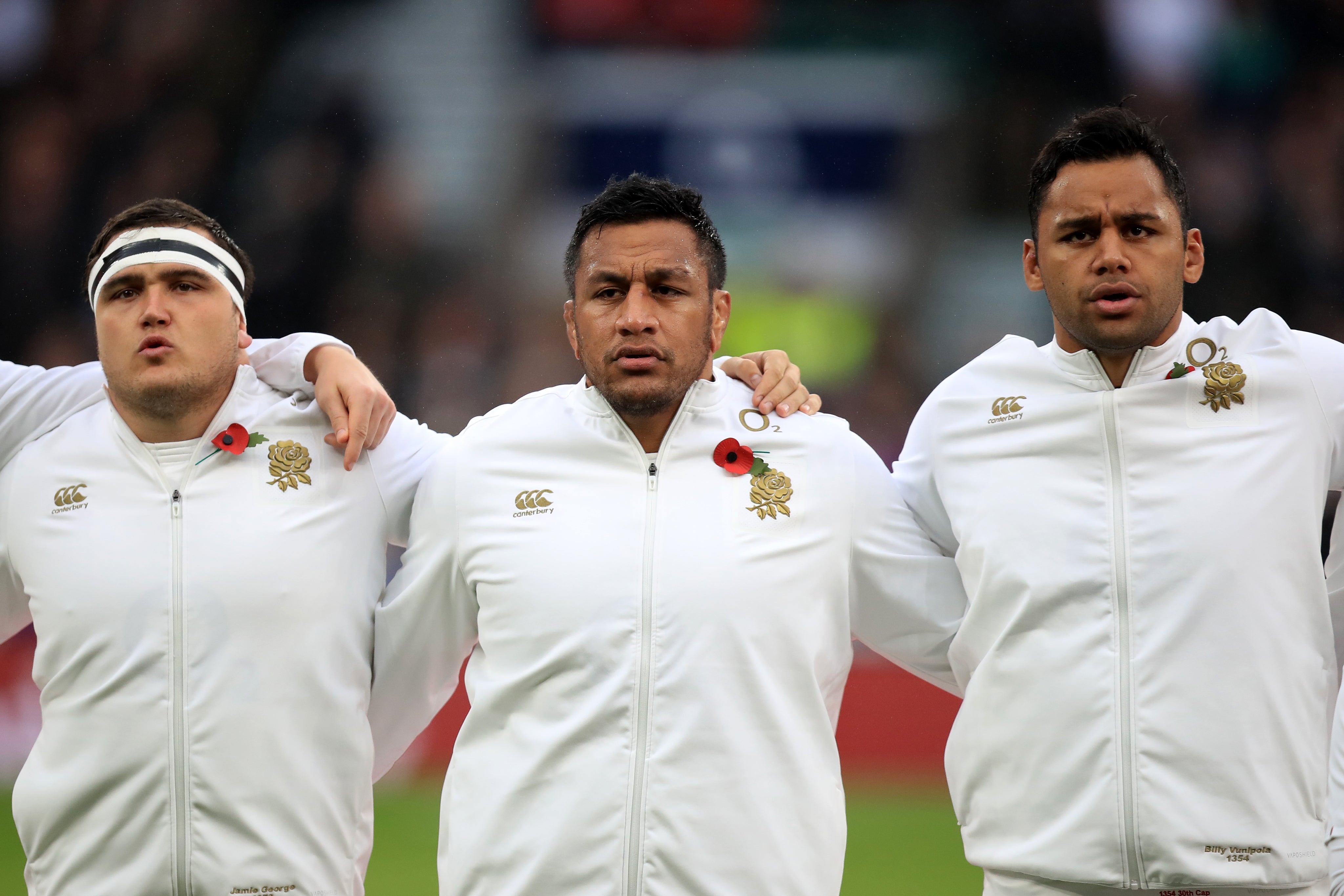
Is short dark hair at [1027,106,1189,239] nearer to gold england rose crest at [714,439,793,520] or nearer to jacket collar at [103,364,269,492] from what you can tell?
gold england rose crest at [714,439,793,520]

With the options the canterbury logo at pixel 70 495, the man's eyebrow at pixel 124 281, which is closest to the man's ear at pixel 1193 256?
the man's eyebrow at pixel 124 281

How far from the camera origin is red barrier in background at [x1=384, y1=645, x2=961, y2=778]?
7.64m

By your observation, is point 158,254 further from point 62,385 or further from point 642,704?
point 642,704

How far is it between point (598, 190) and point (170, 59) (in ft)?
12.2

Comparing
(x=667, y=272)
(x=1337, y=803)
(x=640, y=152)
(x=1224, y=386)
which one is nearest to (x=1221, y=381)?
(x=1224, y=386)

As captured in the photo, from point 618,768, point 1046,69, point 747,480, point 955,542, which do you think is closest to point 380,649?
point 618,768

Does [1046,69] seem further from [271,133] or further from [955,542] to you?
[955,542]

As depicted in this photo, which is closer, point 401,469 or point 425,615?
point 425,615

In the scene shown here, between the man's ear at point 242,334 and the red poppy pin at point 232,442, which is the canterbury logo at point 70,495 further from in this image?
the man's ear at point 242,334

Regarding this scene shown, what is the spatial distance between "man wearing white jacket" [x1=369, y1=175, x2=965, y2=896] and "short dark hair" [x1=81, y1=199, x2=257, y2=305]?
0.84 m

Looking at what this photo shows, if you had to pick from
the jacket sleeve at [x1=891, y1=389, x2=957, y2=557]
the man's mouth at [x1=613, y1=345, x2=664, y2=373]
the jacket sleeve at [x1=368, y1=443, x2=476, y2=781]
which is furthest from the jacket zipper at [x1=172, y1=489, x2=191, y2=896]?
the jacket sleeve at [x1=891, y1=389, x2=957, y2=557]

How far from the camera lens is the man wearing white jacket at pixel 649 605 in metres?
3.13

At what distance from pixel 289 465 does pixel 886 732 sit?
492 cm

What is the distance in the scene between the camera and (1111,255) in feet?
10.7
